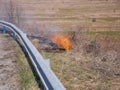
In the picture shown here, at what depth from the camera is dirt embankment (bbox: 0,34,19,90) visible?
329 inches

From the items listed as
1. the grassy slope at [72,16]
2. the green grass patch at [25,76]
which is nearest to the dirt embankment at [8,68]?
the green grass patch at [25,76]

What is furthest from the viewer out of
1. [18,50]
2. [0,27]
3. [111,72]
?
[0,27]

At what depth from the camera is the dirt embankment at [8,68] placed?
27.4 feet

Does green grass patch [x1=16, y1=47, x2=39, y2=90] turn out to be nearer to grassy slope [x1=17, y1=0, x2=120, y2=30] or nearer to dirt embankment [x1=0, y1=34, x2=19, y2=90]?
dirt embankment [x1=0, y1=34, x2=19, y2=90]

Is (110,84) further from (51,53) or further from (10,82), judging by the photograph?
(51,53)

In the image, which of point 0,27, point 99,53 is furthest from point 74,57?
point 0,27

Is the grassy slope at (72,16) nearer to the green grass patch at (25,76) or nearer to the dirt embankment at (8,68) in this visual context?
the dirt embankment at (8,68)

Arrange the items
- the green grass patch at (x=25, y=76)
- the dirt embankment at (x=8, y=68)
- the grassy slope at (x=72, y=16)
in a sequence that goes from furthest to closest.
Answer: the grassy slope at (x=72, y=16) < the dirt embankment at (x=8, y=68) < the green grass patch at (x=25, y=76)

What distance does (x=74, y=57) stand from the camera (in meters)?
11.6

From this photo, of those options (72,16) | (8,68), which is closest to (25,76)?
(8,68)

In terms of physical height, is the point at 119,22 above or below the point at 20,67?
below

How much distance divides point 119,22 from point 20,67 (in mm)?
40655

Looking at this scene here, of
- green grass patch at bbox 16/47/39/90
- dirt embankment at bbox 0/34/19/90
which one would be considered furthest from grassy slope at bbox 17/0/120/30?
green grass patch at bbox 16/47/39/90

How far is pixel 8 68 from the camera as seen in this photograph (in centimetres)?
1013
